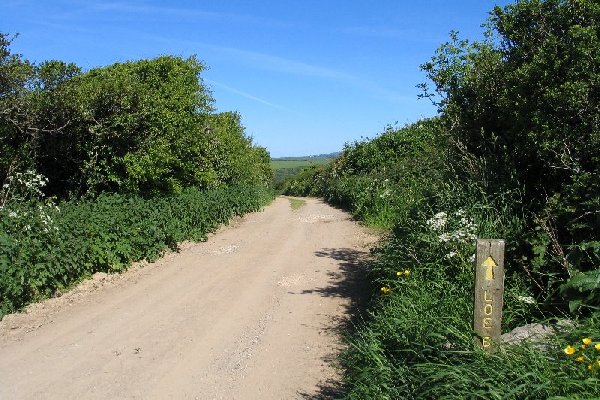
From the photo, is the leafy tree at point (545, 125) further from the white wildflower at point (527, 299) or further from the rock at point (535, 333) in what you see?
the rock at point (535, 333)

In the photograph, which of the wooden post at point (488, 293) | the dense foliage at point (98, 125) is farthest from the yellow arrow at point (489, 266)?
the dense foliage at point (98, 125)

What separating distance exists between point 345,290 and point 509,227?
3.17 meters

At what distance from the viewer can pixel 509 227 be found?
6129 millimetres

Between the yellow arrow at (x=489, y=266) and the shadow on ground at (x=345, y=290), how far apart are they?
185 centimetres

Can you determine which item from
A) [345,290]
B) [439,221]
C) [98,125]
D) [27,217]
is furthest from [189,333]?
[98,125]

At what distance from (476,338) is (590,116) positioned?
304 cm

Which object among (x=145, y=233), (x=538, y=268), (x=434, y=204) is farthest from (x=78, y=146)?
(x=538, y=268)

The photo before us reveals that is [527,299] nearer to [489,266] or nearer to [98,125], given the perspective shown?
[489,266]

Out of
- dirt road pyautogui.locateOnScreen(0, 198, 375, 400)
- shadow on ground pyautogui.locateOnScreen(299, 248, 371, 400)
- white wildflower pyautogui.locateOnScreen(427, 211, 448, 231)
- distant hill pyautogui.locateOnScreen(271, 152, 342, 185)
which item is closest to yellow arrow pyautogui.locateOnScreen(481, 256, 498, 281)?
shadow on ground pyautogui.locateOnScreen(299, 248, 371, 400)

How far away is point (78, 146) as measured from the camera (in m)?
11.0

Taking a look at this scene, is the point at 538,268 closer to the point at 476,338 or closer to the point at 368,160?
the point at 476,338

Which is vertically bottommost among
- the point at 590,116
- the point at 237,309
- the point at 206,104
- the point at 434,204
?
the point at 237,309

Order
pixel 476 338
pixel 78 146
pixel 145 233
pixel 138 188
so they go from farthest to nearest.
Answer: pixel 138 188 < pixel 78 146 < pixel 145 233 < pixel 476 338

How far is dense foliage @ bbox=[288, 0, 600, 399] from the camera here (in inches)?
143
